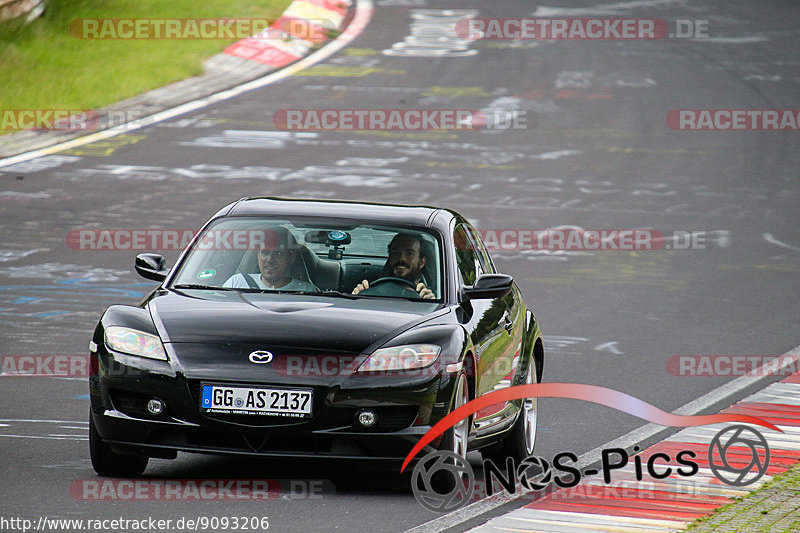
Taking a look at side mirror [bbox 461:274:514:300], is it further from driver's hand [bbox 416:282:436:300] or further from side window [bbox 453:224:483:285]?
side window [bbox 453:224:483:285]

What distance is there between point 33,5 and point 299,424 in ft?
76.4

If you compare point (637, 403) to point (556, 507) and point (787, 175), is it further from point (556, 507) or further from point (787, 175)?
point (787, 175)

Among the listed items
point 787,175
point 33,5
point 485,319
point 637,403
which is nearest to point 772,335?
point 637,403

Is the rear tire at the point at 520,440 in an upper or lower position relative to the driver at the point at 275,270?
lower

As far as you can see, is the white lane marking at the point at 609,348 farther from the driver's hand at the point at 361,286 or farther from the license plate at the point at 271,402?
the license plate at the point at 271,402

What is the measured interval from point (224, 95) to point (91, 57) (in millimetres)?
2688

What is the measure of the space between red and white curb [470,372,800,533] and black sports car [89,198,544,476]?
1.93 ft

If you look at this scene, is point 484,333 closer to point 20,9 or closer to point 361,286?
point 361,286

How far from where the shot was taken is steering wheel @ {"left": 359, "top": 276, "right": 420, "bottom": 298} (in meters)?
8.30

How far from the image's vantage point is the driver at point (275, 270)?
8.36 meters

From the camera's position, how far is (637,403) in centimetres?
1045
